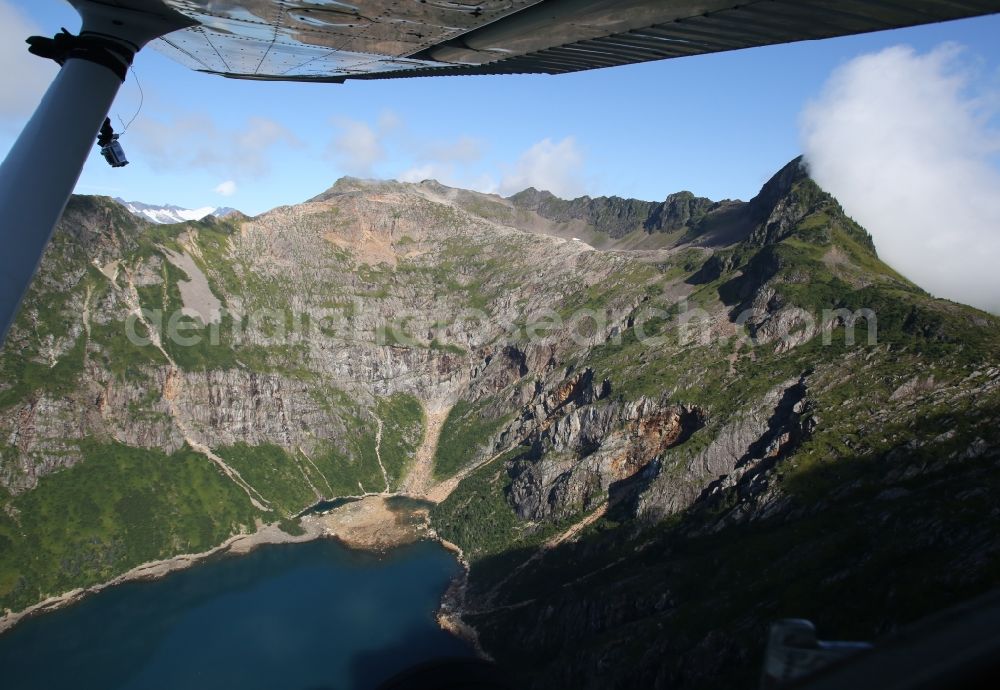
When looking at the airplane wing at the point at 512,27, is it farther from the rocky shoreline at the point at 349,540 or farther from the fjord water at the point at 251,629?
the rocky shoreline at the point at 349,540

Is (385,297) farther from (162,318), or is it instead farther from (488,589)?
(488,589)

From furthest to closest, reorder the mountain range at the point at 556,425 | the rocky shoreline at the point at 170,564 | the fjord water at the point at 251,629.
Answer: the rocky shoreline at the point at 170,564 → the fjord water at the point at 251,629 → the mountain range at the point at 556,425

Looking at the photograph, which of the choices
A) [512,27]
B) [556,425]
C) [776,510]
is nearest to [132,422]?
[556,425]

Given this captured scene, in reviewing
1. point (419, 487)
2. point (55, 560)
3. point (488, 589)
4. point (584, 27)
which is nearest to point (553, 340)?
point (419, 487)

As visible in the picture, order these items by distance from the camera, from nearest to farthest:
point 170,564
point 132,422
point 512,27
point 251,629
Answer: point 512,27
point 251,629
point 170,564
point 132,422

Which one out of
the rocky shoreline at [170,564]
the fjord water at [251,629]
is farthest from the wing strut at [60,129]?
the rocky shoreline at [170,564]

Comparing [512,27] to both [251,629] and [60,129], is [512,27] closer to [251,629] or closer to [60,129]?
[60,129]

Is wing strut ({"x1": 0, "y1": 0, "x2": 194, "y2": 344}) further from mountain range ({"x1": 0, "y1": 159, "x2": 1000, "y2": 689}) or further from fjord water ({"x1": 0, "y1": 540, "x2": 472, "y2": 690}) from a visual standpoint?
fjord water ({"x1": 0, "y1": 540, "x2": 472, "y2": 690})
